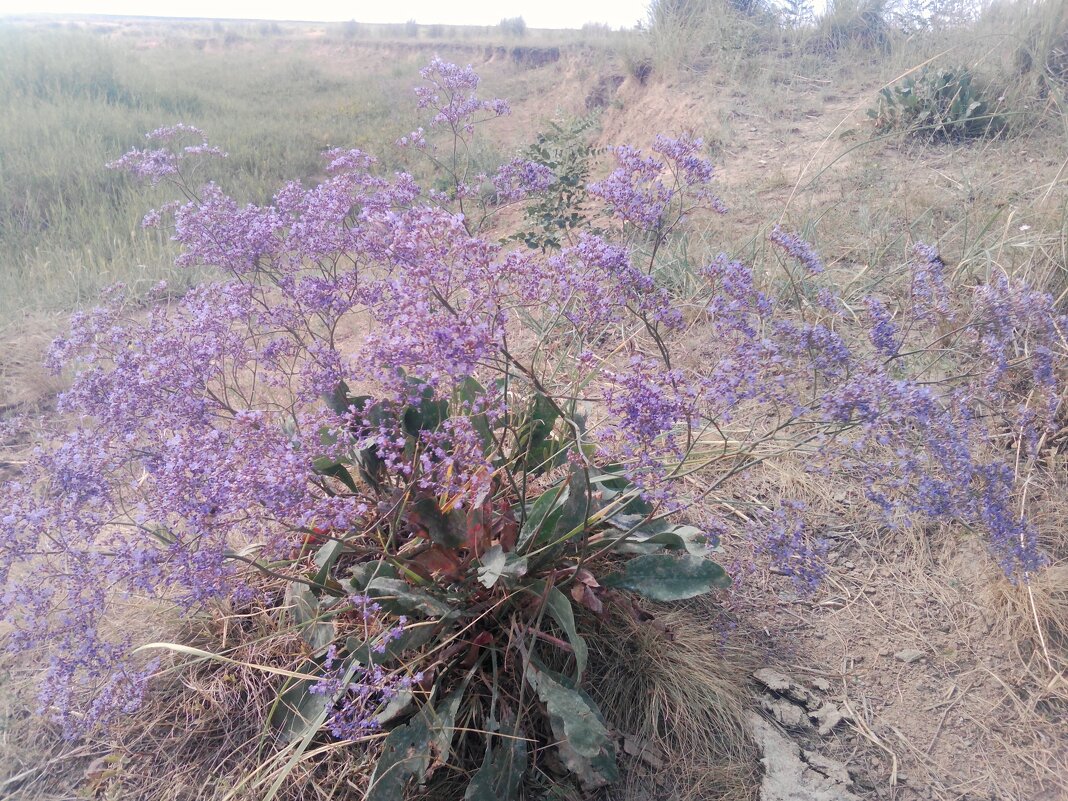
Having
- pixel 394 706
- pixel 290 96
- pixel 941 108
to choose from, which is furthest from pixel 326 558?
pixel 290 96

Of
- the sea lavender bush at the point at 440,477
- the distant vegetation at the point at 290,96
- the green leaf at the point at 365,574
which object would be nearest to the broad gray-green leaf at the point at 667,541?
the sea lavender bush at the point at 440,477

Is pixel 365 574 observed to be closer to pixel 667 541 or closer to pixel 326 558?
pixel 326 558

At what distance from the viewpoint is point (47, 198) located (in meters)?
7.20

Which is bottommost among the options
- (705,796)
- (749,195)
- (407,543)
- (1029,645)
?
(705,796)

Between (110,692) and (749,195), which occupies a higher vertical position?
(749,195)

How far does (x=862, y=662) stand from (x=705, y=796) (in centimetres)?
78

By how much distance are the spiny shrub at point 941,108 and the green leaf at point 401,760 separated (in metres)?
6.00

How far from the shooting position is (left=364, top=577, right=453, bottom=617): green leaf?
1.88m

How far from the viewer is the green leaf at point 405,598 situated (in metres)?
1.88

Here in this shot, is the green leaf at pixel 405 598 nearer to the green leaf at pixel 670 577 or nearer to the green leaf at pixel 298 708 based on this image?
the green leaf at pixel 298 708

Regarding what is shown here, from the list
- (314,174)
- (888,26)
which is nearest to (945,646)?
(888,26)

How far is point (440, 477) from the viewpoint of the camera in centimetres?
190

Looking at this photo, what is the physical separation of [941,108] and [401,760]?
6.59m

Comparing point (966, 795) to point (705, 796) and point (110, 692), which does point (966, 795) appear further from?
point (110, 692)
